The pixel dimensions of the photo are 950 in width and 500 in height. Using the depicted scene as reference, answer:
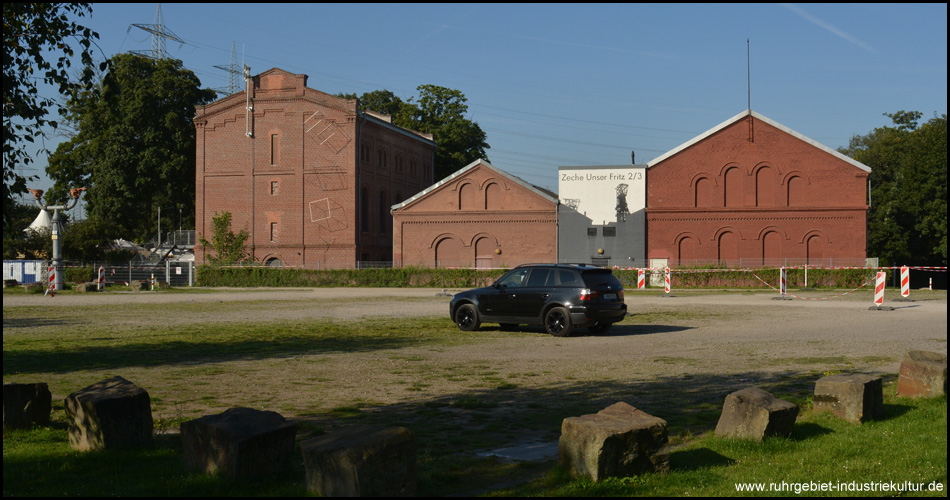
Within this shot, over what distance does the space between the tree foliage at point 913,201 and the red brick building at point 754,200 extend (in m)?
8.72

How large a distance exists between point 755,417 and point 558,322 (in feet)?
37.7

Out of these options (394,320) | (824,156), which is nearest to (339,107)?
(824,156)

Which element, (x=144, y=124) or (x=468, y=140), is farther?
(x=468, y=140)

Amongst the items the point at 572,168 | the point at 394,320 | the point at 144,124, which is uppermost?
the point at 144,124

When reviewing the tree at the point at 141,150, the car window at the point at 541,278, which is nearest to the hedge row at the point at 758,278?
the car window at the point at 541,278

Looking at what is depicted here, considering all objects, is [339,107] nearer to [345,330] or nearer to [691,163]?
[691,163]

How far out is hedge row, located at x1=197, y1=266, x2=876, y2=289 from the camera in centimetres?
4734

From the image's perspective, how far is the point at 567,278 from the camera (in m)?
18.6

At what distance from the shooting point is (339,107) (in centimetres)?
6134

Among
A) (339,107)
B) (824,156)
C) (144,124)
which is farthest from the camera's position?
(144,124)

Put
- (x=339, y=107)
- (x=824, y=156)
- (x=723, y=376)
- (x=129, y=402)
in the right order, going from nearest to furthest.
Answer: (x=129, y=402) < (x=723, y=376) < (x=824, y=156) < (x=339, y=107)

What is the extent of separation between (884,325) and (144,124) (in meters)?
60.6

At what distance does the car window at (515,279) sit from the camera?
760 inches

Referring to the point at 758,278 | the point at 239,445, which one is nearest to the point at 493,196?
the point at 758,278
